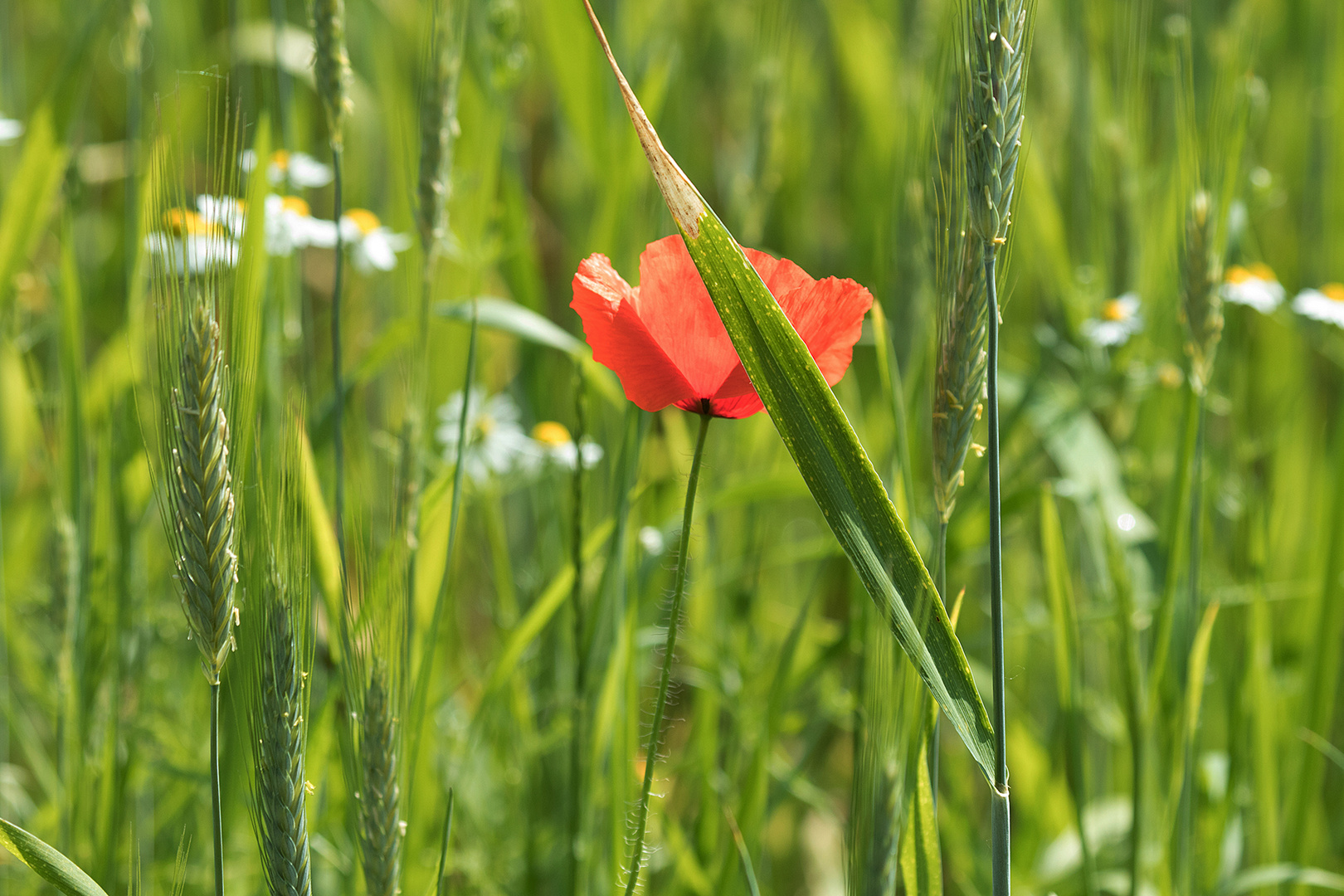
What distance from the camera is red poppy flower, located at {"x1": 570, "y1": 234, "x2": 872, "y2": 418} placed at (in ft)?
1.55

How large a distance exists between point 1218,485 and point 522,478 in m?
0.78

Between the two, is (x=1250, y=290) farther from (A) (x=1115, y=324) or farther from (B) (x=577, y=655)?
(B) (x=577, y=655)

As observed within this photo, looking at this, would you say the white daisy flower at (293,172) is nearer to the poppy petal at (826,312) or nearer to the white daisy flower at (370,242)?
the white daisy flower at (370,242)

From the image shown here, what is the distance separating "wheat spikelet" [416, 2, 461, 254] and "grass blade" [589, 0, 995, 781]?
31 cm

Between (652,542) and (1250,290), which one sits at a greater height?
(1250,290)

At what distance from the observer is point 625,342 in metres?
0.47

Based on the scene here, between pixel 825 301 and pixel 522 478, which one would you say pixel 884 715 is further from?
pixel 522 478

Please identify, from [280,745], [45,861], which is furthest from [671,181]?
[45,861]

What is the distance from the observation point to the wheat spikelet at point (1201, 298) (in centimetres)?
69

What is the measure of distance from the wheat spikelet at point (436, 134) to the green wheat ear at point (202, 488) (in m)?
0.30

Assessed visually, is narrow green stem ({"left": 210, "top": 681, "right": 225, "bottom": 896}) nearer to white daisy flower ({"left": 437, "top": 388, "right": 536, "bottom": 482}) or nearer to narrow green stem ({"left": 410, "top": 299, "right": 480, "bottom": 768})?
narrow green stem ({"left": 410, "top": 299, "right": 480, "bottom": 768})

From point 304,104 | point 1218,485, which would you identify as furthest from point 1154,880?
point 304,104

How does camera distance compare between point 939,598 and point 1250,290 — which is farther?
point 1250,290

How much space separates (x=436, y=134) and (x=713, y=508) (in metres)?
0.39
